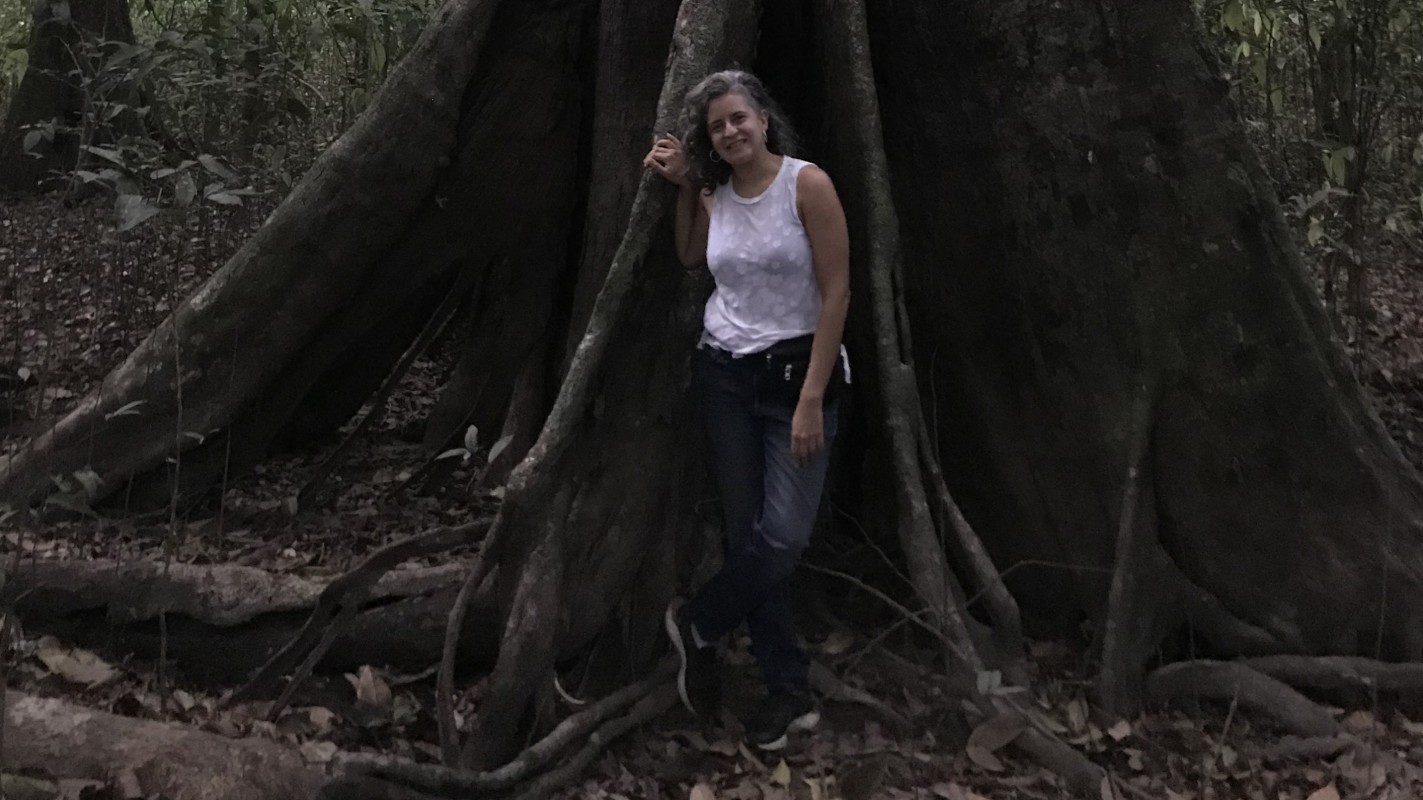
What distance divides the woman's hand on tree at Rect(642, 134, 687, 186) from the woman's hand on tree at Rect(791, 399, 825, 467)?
2.32ft

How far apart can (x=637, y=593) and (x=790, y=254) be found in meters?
1.20

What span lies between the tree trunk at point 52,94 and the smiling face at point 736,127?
633 centimetres

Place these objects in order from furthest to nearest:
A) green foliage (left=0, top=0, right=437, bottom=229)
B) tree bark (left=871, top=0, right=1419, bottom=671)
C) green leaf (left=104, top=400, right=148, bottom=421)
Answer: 1. green foliage (left=0, top=0, right=437, bottom=229)
2. green leaf (left=104, top=400, right=148, bottom=421)
3. tree bark (left=871, top=0, right=1419, bottom=671)

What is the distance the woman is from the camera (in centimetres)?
286

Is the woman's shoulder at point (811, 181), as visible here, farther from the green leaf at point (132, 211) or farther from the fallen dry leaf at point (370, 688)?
the green leaf at point (132, 211)

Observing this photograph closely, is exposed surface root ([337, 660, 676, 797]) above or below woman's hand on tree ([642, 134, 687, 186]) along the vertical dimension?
below

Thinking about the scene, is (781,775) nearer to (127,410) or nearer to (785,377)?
(785,377)

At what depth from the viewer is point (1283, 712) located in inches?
127

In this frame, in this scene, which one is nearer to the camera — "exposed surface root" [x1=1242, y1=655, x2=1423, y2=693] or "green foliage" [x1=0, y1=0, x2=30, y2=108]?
"exposed surface root" [x1=1242, y1=655, x2=1423, y2=693]

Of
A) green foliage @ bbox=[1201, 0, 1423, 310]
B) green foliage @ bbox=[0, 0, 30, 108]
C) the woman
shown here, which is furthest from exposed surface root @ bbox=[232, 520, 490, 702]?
green foliage @ bbox=[0, 0, 30, 108]

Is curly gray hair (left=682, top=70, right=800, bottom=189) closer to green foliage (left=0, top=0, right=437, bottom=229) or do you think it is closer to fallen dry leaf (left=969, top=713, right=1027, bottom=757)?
fallen dry leaf (left=969, top=713, right=1027, bottom=757)

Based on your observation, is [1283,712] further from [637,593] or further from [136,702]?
[136,702]

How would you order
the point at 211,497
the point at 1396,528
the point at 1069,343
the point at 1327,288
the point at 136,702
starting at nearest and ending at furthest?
1. the point at 136,702
2. the point at 1396,528
3. the point at 1069,343
4. the point at 211,497
5. the point at 1327,288

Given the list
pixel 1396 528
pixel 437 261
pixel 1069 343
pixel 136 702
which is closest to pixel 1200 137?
pixel 1069 343
